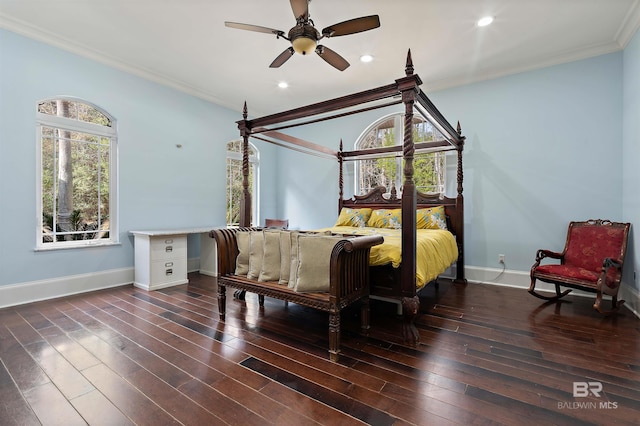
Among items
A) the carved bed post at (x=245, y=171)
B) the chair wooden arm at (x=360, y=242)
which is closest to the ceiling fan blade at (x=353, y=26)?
the carved bed post at (x=245, y=171)

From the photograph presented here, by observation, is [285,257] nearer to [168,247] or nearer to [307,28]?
[307,28]

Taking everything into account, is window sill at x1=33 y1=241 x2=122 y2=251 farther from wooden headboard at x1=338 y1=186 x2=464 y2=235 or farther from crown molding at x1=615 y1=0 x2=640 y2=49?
crown molding at x1=615 y1=0 x2=640 y2=49

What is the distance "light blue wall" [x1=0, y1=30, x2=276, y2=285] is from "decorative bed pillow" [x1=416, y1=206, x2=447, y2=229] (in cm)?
348

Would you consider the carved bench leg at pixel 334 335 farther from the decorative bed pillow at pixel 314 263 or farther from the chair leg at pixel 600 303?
the chair leg at pixel 600 303

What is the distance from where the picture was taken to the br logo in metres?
1.65

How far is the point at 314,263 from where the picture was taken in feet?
7.47

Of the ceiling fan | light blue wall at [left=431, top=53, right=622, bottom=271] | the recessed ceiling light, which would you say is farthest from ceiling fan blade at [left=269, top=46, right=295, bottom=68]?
light blue wall at [left=431, top=53, right=622, bottom=271]

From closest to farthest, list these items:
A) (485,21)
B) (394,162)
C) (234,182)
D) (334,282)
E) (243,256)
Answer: (334,282) < (243,256) < (485,21) < (394,162) < (234,182)

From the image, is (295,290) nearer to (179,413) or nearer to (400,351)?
(400,351)

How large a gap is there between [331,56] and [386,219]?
2465 millimetres

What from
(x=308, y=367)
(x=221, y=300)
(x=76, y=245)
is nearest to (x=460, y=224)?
(x=308, y=367)

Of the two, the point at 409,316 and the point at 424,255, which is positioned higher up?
the point at 424,255

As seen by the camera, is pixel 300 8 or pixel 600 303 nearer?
pixel 300 8

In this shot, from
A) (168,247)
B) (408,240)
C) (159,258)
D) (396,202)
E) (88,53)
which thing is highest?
(88,53)
